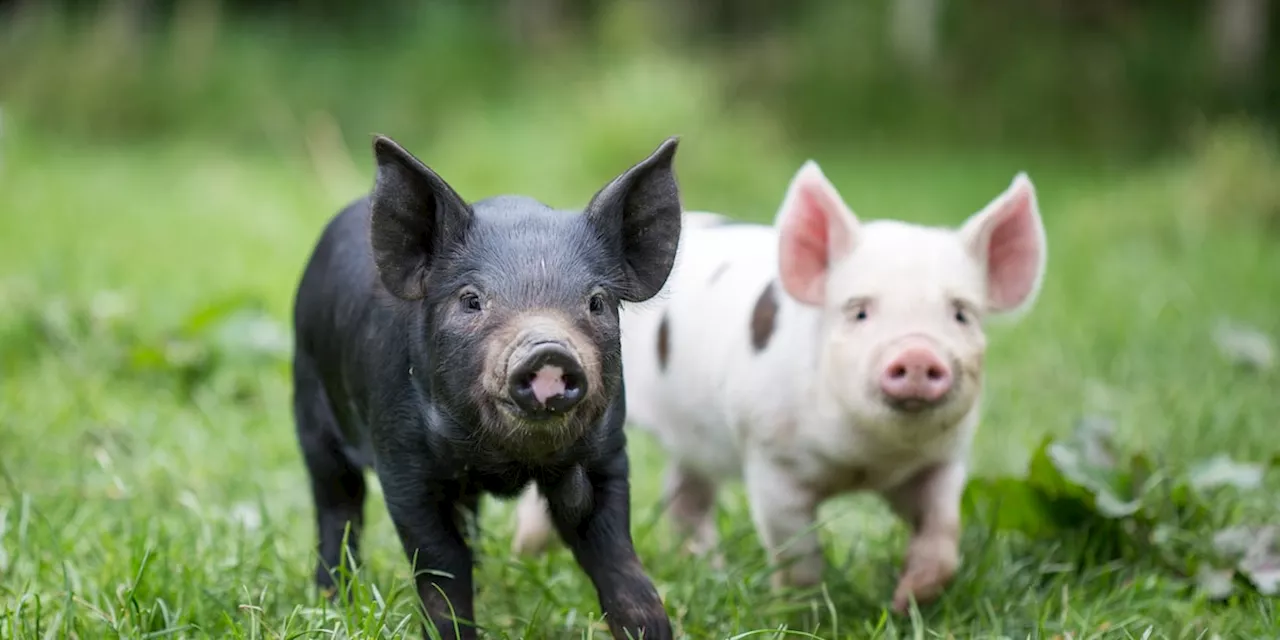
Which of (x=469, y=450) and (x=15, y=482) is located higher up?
(x=469, y=450)

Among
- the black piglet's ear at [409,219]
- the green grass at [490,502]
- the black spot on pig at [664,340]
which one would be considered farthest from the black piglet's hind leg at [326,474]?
the black spot on pig at [664,340]

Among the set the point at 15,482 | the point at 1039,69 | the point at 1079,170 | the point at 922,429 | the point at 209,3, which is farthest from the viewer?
the point at 209,3

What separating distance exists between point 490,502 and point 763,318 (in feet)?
4.30

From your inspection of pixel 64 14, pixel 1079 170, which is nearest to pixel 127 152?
pixel 64 14

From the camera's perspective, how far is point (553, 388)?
240cm

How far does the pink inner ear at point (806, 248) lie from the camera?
374cm

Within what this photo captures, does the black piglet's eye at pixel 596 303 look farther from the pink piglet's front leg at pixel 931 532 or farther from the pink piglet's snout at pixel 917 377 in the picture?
the pink piglet's front leg at pixel 931 532

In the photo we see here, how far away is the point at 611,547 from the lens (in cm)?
286

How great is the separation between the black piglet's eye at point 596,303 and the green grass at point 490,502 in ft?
2.52

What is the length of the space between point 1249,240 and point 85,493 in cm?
724

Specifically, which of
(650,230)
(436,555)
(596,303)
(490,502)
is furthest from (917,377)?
(490,502)

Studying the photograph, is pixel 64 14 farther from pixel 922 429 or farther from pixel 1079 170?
pixel 922 429

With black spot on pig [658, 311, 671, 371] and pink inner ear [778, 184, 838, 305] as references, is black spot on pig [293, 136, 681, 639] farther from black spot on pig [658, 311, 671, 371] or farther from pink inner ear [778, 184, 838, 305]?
black spot on pig [658, 311, 671, 371]

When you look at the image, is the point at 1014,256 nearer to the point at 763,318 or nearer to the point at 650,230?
the point at 763,318
